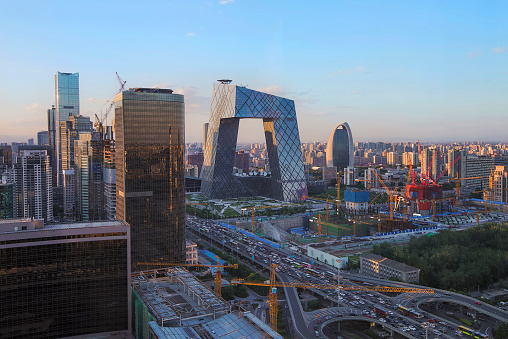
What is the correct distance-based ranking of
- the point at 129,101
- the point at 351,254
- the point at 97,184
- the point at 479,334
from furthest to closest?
the point at 97,184 < the point at 351,254 < the point at 129,101 < the point at 479,334

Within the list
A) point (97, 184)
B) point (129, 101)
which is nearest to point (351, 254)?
point (129, 101)

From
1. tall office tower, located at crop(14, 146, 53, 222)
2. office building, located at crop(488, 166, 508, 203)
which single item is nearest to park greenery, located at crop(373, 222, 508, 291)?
office building, located at crop(488, 166, 508, 203)

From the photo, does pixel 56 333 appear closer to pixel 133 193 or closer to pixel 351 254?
pixel 133 193

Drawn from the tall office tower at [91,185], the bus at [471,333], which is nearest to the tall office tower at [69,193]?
the tall office tower at [91,185]

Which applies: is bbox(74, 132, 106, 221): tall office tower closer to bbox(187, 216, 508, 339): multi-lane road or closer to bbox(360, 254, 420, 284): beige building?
bbox(187, 216, 508, 339): multi-lane road

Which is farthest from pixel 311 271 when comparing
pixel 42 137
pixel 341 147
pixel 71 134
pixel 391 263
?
pixel 42 137

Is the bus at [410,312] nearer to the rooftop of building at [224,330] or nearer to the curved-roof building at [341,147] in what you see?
the rooftop of building at [224,330]
